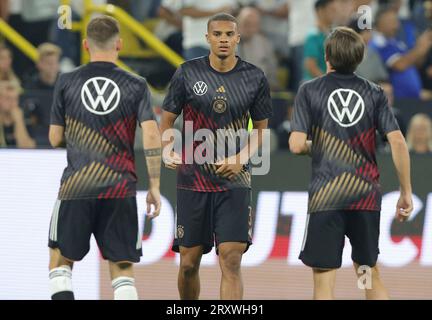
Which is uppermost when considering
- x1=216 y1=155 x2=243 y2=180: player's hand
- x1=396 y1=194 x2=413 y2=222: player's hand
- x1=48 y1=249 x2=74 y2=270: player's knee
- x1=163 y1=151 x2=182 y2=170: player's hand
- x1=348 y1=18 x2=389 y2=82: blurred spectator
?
x1=348 y1=18 x2=389 y2=82: blurred spectator

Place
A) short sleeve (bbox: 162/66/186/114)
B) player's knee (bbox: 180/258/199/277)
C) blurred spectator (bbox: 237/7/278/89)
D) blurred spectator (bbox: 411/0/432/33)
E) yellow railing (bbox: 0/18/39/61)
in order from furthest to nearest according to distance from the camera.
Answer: blurred spectator (bbox: 411/0/432/33)
yellow railing (bbox: 0/18/39/61)
blurred spectator (bbox: 237/7/278/89)
player's knee (bbox: 180/258/199/277)
short sleeve (bbox: 162/66/186/114)

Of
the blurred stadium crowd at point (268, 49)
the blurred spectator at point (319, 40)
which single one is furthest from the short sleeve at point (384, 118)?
the blurred spectator at point (319, 40)

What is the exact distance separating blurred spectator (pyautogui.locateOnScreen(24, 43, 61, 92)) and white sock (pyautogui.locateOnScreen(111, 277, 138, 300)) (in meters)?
5.23

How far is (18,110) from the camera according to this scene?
13.3 m

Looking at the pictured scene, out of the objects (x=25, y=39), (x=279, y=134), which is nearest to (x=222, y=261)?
(x=279, y=134)

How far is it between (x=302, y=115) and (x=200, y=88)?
1.02 metres

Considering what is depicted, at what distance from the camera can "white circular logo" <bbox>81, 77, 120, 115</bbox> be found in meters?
9.21

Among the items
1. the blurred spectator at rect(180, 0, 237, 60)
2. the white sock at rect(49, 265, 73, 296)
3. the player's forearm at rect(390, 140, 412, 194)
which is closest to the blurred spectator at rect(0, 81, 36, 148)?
the blurred spectator at rect(180, 0, 237, 60)

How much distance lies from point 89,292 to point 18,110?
242cm

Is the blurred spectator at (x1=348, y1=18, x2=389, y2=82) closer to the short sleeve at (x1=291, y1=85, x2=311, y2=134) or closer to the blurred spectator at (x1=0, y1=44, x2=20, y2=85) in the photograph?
the blurred spectator at (x1=0, y1=44, x2=20, y2=85)

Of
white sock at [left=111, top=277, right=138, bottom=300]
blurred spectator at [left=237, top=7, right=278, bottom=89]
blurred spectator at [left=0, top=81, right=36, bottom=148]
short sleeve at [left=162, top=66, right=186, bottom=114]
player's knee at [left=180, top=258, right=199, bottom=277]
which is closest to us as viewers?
white sock at [left=111, top=277, right=138, bottom=300]

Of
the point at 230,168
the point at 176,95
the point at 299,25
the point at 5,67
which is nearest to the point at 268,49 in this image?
the point at 299,25

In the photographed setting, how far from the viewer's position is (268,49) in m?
14.9

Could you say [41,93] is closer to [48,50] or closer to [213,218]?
[48,50]
